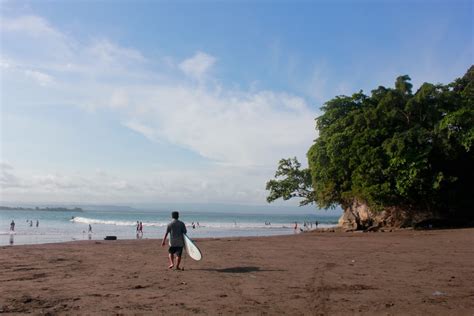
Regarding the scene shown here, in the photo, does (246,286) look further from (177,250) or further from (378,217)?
(378,217)

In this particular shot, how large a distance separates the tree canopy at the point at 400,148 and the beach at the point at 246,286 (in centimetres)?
1609

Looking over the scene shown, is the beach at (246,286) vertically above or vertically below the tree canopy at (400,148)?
below

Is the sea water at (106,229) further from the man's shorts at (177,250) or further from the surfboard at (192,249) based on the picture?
the man's shorts at (177,250)

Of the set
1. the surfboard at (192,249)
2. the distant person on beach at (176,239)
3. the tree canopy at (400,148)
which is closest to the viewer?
the distant person on beach at (176,239)

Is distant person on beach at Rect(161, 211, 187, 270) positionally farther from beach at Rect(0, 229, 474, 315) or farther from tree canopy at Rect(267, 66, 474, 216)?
tree canopy at Rect(267, 66, 474, 216)

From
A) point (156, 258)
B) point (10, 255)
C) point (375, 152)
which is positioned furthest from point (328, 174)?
point (10, 255)

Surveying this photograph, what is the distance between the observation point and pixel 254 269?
13086mm

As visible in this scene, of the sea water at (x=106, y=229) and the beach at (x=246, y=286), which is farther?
the sea water at (x=106, y=229)

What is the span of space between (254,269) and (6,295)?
6620 mm

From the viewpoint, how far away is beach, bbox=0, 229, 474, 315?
26.5 ft

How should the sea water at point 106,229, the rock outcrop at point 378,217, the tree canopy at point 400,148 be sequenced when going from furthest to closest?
the sea water at point 106,229
the rock outcrop at point 378,217
the tree canopy at point 400,148

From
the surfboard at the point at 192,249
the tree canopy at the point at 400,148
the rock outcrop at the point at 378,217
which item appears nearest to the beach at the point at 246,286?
the surfboard at the point at 192,249

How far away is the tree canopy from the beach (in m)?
16.1

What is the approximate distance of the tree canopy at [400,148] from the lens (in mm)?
30781
